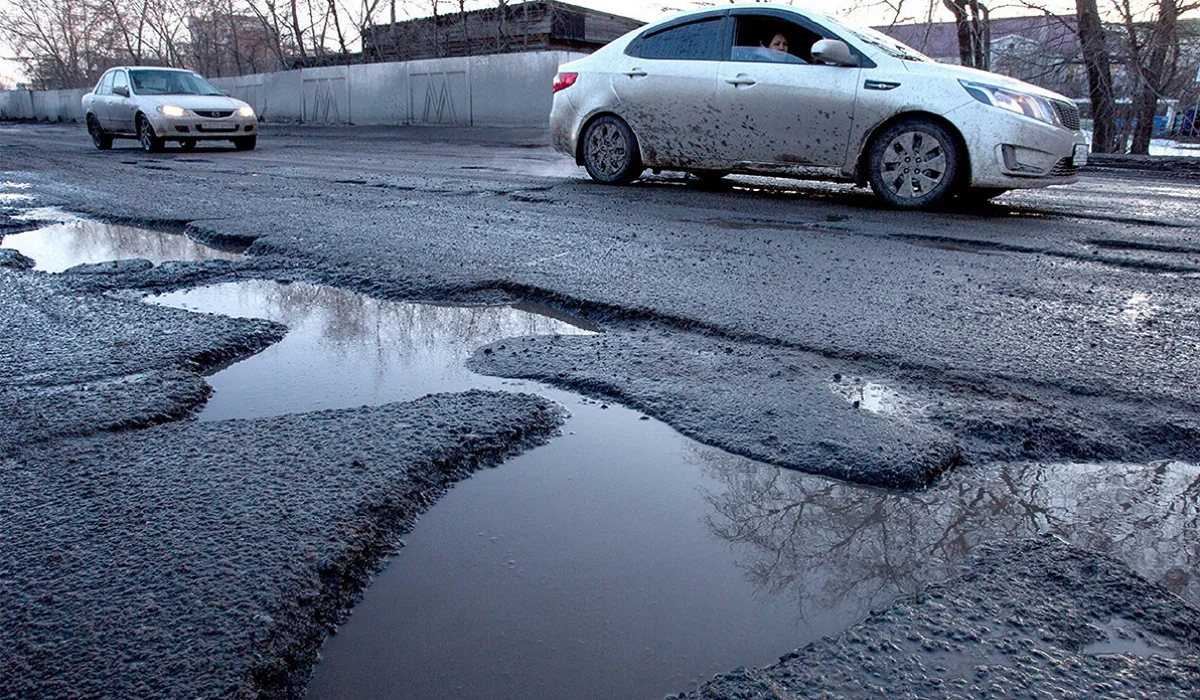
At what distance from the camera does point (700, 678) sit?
1393mm

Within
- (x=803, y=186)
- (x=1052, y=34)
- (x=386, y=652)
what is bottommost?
(x=386, y=652)

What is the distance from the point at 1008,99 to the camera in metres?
6.20

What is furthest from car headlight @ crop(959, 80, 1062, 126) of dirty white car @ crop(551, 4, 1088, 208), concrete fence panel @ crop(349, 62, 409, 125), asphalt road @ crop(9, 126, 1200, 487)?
concrete fence panel @ crop(349, 62, 409, 125)

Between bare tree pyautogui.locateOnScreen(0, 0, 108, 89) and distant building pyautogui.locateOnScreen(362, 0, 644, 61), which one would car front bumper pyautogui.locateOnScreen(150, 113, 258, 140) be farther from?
bare tree pyautogui.locateOnScreen(0, 0, 108, 89)

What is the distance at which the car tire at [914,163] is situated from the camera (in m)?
6.31

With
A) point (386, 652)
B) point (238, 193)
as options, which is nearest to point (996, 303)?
point (386, 652)

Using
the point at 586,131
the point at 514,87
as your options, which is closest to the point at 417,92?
the point at 514,87

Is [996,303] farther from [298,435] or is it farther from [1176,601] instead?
[298,435]

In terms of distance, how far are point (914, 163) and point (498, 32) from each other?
25.1 m

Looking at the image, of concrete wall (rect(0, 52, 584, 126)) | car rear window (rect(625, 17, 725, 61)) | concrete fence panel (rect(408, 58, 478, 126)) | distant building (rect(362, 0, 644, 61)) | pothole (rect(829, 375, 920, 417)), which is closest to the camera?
pothole (rect(829, 375, 920, 417))

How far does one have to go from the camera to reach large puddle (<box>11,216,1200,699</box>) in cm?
144

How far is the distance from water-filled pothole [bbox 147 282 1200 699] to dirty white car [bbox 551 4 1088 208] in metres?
4.66

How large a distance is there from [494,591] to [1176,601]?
48.9 inches

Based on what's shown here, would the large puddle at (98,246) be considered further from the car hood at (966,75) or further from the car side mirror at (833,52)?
the car hood at (966,75)
